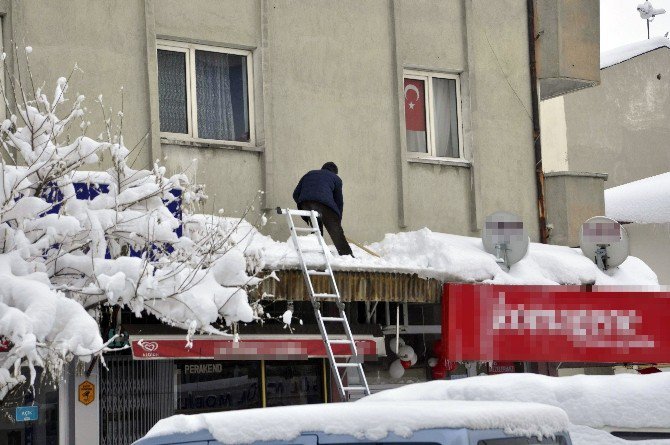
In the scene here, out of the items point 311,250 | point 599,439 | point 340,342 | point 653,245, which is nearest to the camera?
point 599,439

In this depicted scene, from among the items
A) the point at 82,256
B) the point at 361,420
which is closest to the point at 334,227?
the point at 82,256

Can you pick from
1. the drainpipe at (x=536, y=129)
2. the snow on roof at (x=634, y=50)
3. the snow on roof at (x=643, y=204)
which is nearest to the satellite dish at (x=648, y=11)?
the snow on roof at (x=634, y=50)

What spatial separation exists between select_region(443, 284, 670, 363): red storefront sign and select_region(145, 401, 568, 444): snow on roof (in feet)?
34.8

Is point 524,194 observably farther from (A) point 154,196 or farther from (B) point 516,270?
(A) point 154,196

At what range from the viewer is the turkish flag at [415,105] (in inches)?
769

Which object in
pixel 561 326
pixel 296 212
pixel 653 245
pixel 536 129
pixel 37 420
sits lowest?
pixel 37 420

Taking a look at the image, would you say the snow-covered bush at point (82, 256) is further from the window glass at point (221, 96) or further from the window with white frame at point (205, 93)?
the window glass at point (221, 96)

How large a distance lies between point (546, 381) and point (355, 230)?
8.96m

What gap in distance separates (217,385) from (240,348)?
1081 mm

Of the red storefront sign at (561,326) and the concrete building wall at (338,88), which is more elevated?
the concrete building wall at (338,88)

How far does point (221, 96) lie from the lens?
59.0 feet

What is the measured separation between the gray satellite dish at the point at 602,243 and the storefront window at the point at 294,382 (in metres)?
4.05

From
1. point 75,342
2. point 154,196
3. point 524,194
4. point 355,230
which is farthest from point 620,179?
point 75,342

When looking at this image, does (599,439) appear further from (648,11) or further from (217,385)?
(648,11)
